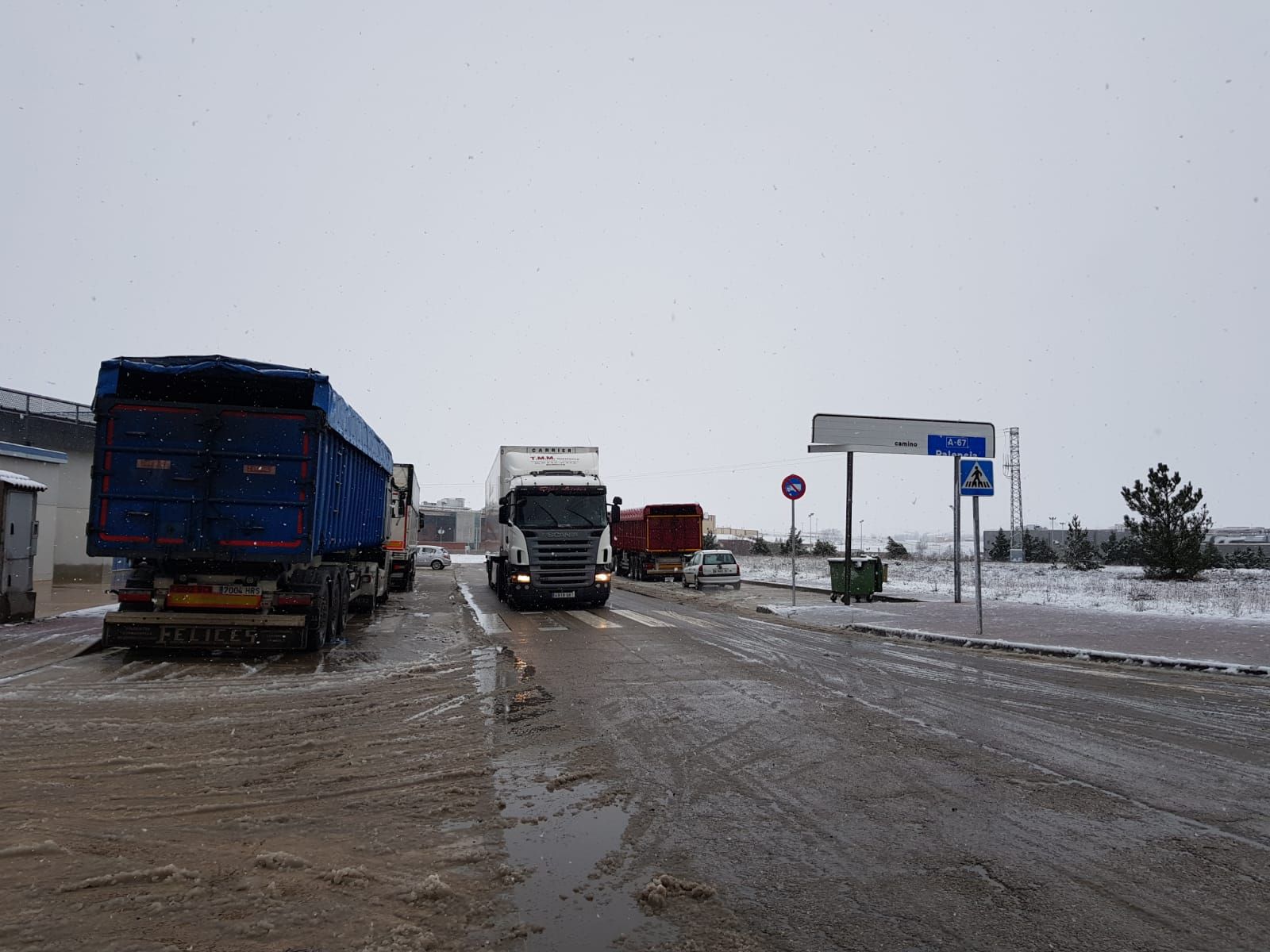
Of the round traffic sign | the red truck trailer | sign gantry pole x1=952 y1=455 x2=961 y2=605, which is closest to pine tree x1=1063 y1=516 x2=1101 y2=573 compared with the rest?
the red truck trailer

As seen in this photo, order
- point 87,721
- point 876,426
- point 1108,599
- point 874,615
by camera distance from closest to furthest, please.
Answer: point 87,721 → point 874,615 → point 876,426 → point 1108,599

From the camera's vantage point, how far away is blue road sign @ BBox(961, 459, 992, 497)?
17.1 m

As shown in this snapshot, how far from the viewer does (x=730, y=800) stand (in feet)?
17.7

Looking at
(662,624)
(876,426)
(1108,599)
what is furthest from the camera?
(1108,599)

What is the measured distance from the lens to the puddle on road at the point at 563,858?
11.7 ft

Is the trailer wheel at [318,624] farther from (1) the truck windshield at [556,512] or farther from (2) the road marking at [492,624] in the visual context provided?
(1) the truck windshield at [556,512]

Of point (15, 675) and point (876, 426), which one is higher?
point (876, 426)

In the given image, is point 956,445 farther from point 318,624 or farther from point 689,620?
point 318,624

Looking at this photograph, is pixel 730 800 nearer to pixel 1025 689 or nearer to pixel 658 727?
pixel 658 727

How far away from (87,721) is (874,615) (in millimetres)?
15814

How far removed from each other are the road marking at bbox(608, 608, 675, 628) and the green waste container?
6029mm

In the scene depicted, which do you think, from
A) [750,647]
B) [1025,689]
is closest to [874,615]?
[750,647]

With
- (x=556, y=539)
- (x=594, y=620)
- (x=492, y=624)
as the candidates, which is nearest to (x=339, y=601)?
(x=492, y=624)

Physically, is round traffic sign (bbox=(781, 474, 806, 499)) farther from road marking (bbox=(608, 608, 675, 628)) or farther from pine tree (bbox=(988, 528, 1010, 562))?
pine tree (bbox=(988, 528, 1010, 562))
